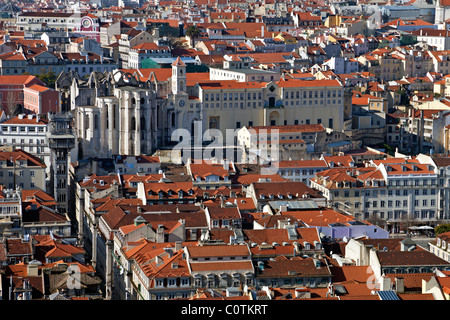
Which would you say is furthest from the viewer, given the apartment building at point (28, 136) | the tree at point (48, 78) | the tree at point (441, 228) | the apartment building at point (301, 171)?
the tree at point (48, 78)

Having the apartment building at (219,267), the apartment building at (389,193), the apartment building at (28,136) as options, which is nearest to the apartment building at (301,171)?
the apartment building at (389,193)

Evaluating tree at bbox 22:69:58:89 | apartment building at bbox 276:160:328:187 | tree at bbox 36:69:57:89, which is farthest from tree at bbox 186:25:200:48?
apartment building at bbox 276:160:328:187

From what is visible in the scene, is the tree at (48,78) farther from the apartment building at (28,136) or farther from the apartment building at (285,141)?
the apartment building at (285,141)

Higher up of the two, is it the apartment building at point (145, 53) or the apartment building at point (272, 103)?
the apartment building at point (145, 53)

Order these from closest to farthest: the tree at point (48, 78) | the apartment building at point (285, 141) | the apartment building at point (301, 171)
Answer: the apartment building at point (301, 171), the apartment building at point (285, 141), the tree at point (48, 78)

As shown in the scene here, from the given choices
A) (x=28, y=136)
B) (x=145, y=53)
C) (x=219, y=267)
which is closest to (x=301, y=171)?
(x=28, y=136)

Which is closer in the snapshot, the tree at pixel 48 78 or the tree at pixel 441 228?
the tree at pixel 441 228

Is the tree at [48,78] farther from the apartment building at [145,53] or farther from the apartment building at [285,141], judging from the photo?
the apartment building at [285,141]

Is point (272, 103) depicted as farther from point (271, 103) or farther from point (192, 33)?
point (192, 33)

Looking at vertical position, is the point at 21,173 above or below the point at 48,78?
below

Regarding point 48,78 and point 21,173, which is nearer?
point 21,173

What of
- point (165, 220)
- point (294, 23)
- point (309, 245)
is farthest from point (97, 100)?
point (294, 23)

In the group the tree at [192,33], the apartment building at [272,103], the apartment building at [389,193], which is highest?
the tree at [192,33]
